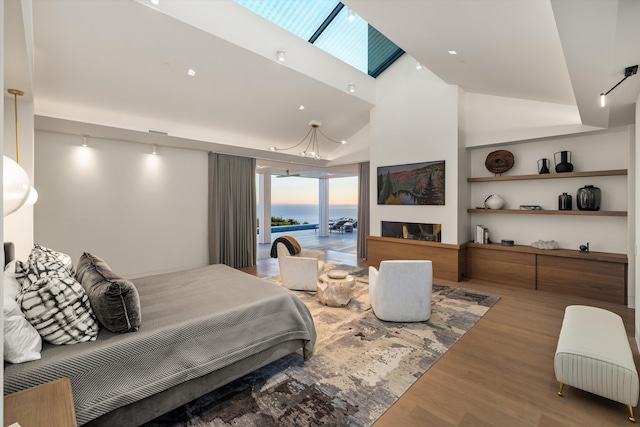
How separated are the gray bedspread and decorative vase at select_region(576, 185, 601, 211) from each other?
14.1ft

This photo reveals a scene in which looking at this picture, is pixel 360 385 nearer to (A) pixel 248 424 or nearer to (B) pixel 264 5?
(A) pixel 248 424

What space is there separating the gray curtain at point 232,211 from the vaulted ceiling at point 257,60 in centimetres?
73

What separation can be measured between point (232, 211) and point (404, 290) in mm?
4189

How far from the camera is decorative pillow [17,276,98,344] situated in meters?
1.59

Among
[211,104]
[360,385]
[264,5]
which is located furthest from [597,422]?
[211,104]

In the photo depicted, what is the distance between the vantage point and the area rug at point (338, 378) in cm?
192

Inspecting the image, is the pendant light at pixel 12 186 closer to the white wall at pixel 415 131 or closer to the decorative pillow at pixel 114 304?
the decorative pillow at pixel 114 304

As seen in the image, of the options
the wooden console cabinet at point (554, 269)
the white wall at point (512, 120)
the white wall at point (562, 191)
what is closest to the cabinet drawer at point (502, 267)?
the wooden console cabinet at point (554, 269)

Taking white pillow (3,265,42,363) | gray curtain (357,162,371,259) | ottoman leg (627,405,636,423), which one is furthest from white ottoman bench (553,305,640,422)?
gray curtain (357,162,371,259)

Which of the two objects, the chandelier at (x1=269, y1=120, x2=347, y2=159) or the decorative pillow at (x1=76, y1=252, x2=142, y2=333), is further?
the chandelier at (x1=269, y1=120, x2=347, y2=159)

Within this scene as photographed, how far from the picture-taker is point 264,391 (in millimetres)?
2164

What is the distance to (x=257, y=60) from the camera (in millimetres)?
3947

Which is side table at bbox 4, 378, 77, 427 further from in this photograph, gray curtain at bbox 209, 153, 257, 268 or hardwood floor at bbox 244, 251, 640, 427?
gray curtain at bbox 209, 153, 257, 268

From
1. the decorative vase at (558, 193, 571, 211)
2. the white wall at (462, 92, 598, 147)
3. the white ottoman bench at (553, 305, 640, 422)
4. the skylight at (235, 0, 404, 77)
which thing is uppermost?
the skylight at (235, 0, 404, 77)
